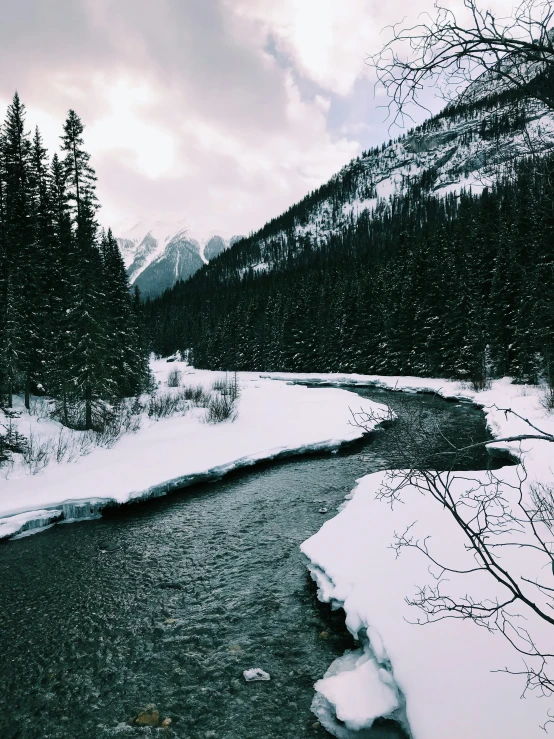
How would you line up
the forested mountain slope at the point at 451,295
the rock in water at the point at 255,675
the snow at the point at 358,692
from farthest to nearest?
the rock in water at the point at 255,675, the snow at the point at 358,692, the forested mountain slope at the point at 451,295

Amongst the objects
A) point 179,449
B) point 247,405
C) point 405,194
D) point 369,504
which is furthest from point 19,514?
point 405,194

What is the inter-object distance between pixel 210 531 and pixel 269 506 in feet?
6.19

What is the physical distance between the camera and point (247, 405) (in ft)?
81.1

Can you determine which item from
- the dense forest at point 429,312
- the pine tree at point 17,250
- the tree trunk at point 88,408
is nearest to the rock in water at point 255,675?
the dense forest at point 429,312

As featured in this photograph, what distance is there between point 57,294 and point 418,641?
83.6ft

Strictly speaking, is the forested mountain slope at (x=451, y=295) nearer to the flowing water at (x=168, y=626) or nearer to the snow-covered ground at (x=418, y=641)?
the snow-covered ground at (x=418, y=641)

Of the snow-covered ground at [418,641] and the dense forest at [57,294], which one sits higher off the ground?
the dense forest at [57,294]

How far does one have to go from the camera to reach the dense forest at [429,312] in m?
24.5

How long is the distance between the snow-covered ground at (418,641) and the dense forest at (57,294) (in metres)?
13.6

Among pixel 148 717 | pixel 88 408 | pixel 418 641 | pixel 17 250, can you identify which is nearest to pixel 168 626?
pixel 148 717

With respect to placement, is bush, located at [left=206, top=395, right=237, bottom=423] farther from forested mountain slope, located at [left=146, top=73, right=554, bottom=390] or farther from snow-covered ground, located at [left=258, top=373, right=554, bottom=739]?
forested mountain slope, located at [left=146, top=73, right=554, bottom=390]

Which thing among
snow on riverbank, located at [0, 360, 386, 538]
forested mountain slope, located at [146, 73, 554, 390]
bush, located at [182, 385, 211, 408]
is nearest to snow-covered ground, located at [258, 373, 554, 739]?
forested mountain slope, located at [146, 73, 554, 390]

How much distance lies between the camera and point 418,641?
15.1ft

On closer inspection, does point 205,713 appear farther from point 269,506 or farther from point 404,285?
point 404,285
